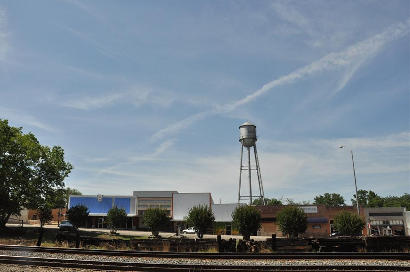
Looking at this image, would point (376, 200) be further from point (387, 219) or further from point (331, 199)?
point (387, 219)

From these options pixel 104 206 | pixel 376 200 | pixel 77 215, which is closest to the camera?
pixel 77 215

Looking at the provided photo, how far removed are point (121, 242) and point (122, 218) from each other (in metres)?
30.9

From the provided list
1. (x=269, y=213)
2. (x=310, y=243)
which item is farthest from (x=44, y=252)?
(x=269, y=213)

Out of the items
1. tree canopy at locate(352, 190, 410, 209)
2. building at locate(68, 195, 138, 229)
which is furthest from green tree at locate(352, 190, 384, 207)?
building at locate(68, 195, 138, 229)

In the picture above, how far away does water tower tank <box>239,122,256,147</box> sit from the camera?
221ft

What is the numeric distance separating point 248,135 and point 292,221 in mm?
25884

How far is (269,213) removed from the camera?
6069 centimetres

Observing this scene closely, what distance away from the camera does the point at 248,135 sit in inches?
2660

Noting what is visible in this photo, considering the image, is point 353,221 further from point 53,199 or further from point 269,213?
point 53,199

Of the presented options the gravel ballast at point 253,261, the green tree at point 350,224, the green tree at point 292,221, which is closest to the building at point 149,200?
the green tree at point 292,221

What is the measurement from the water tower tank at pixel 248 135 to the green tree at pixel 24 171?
31.8m

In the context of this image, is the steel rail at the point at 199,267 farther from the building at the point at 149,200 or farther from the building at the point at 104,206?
the building at the point at 104,206

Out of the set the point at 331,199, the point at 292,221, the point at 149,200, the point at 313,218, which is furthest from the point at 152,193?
the point at 331,199

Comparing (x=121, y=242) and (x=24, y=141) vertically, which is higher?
(x=24, y=141)
